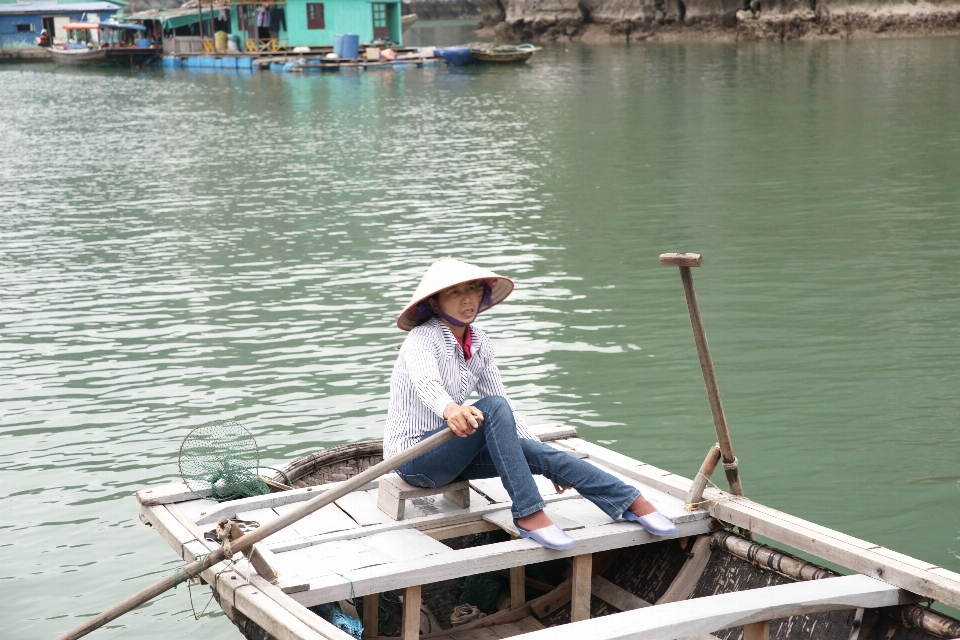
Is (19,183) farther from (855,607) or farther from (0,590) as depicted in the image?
(855,607)

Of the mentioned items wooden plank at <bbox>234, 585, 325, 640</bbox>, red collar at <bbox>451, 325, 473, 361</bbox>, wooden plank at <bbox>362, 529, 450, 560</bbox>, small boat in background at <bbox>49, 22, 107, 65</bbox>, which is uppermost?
small boat in background at <bbox>49, 22, 107, 65</bbox>

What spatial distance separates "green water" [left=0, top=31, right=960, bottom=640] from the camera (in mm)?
6531

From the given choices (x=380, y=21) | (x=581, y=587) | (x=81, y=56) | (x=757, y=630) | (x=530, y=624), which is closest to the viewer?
(x=757, y=630)

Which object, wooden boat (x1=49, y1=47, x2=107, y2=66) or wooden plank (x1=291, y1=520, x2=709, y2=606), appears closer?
wooden plank (x1=291, y1=520, x2=709, y2=606)

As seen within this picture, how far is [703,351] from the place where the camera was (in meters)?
4.23

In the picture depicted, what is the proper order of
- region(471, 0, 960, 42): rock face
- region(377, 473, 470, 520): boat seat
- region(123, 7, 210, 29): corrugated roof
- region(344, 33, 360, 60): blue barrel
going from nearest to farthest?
1. region(377, 473, 470, 520): boat seat
2. region(471, 0, 960, 42): rock face
3. region(344, 33, 360, 60): blue barrel
4. region(123, 7, 210, 29): corrugated roof

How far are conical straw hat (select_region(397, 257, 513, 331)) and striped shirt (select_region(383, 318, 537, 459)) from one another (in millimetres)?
82

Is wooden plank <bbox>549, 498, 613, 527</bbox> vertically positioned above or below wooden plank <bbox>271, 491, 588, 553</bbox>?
below

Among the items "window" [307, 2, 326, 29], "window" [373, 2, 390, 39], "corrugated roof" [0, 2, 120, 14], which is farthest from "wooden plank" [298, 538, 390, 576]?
"corrugated roof" [0, 2, 120, 14]

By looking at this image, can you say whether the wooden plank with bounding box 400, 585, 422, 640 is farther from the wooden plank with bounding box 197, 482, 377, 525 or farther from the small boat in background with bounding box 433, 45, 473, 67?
the small boat in background with bounding box 433, 45, 473, 67

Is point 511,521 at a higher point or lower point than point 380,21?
lower

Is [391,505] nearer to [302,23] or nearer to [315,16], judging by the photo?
[315,16]

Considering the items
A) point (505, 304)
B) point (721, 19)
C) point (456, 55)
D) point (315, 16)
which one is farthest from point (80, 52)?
point (505, 304)

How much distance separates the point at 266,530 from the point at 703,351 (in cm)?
183
